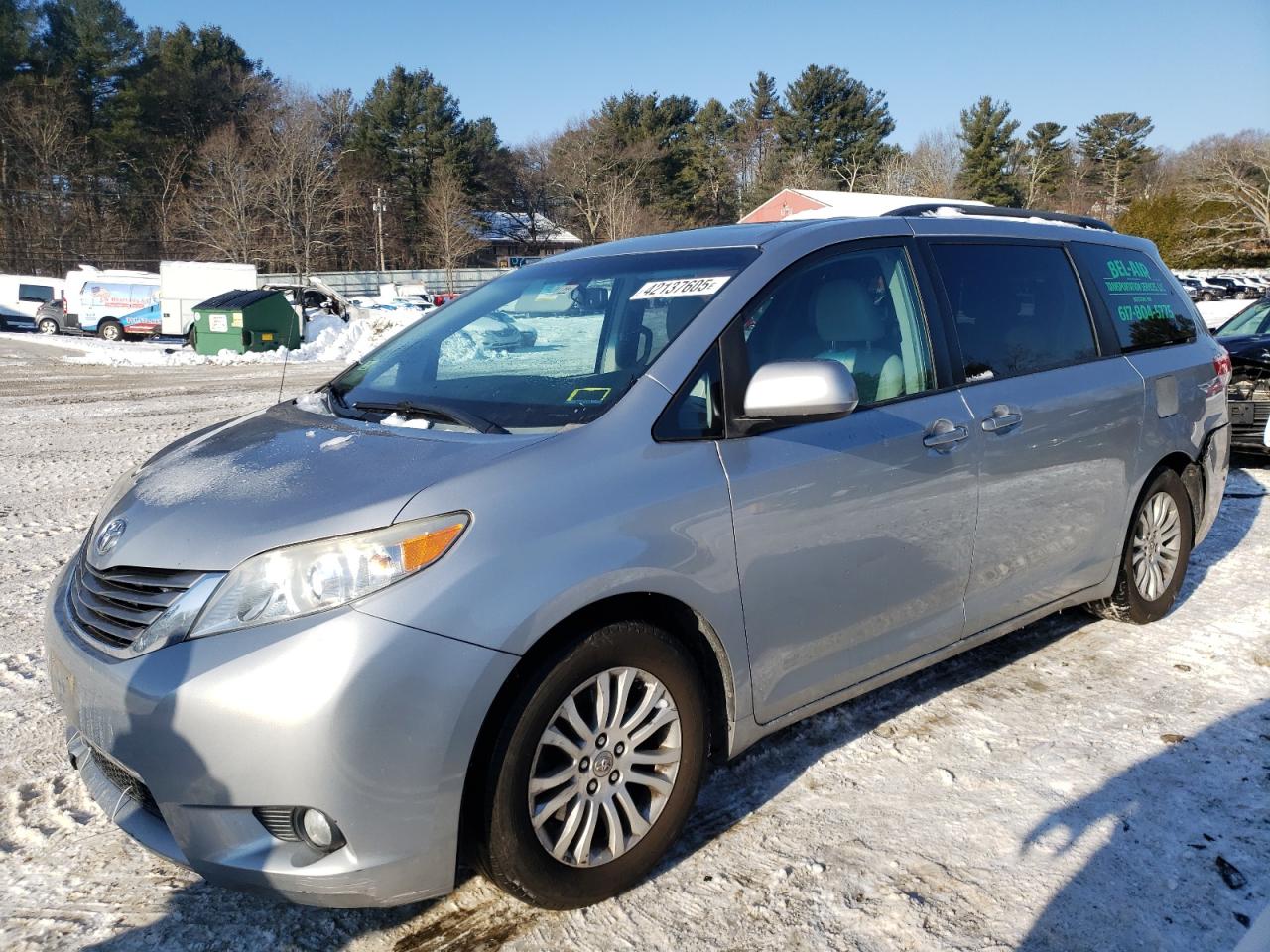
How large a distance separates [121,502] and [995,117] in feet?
249

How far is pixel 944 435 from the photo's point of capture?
3.38 m

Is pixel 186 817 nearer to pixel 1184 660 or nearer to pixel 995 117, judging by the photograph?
pixel 1184 660

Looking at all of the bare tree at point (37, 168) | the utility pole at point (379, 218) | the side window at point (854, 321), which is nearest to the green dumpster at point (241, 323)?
the side window at point (854, 321)

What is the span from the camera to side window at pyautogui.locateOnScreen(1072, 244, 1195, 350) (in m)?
4.44

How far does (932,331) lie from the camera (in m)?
3.55

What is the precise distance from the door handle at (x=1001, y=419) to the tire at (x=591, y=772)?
155 cm

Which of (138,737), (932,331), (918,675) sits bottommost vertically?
(918,675)

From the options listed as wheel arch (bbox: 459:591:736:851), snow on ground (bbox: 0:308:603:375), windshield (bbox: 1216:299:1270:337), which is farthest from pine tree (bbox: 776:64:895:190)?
wheel arch (bbox: 459:591:736:851)

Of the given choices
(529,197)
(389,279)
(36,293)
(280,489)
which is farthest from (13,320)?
(529,197)

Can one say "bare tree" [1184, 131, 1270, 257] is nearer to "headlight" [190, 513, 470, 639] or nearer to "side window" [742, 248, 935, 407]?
"side window" [742, 248, 935, 407]

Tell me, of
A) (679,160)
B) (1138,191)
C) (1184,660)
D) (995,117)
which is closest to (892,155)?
(995,117)

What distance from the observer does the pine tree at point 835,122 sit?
74.1 metres

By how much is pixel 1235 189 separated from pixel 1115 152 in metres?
42.0

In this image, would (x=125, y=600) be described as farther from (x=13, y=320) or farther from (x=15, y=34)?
(x=15, y=34)
